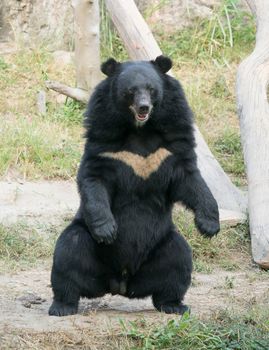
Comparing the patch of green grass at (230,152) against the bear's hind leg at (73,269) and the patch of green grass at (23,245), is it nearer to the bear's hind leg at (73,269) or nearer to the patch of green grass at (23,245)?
the patch of green grass at (23,245)

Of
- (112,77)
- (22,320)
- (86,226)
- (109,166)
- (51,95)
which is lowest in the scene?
(51,95)

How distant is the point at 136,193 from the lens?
5145mm

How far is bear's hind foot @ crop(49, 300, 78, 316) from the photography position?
5.13m

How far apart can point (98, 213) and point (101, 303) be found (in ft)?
3.25

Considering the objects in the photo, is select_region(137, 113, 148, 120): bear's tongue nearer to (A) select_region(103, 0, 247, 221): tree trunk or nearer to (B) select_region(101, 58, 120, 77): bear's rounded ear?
(B) select_region(101, 58, 120, 77): bear's rounded ear

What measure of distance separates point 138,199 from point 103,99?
0.63 meters

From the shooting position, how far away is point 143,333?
4.63 m

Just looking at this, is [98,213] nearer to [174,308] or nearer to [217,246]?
[174,308]

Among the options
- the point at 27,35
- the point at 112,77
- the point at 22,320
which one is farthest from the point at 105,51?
the point at 22,320

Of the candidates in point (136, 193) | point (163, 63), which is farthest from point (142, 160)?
point (163, 63)

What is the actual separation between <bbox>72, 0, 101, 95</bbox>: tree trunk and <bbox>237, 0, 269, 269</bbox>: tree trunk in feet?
6.30

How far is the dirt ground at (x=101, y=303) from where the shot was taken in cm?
481

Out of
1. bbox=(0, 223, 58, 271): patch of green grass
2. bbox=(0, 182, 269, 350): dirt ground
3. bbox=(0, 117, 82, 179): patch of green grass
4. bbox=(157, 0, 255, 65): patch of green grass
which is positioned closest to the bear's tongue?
bbox=(0, 182, 269, 350): dirt ground

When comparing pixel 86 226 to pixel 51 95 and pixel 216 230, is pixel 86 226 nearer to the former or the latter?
pixel 216 230
